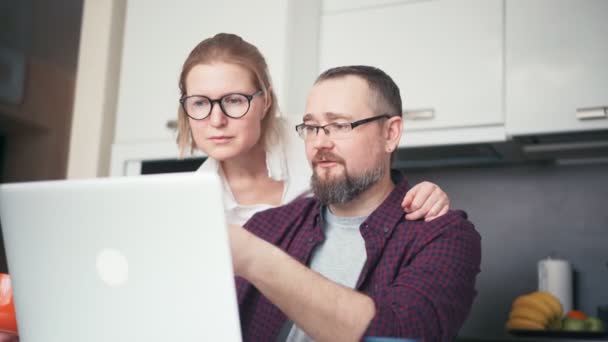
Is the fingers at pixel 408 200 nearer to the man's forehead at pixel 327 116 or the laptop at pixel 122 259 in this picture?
the man's forehead at pixel 327 116

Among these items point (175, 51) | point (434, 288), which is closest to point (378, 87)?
point (434, 288)

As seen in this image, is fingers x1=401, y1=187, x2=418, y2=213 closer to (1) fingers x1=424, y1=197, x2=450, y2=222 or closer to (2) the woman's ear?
(1) fingers x1=424, y1=197, x2=450, y2=222

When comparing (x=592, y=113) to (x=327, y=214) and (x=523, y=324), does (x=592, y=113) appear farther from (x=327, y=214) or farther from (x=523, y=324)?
(x=327, y=214)

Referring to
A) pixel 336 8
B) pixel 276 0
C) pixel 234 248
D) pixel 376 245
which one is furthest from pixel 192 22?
pixel 234 248

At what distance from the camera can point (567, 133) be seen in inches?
85.7

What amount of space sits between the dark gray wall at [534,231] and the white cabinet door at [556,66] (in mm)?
382

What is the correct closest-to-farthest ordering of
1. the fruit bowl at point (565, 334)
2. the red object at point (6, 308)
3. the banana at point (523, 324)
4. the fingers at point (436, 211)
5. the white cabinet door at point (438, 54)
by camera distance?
1. the red object at point (6, 308)
2. the fingers at point (436, 211)
3. the fruit bowl at point (565, 334)
4. the banana at point (523, 324)
5. the white cabinet door at point (438, 54)

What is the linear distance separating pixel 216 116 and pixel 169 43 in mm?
1019

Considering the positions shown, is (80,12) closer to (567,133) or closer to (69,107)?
(69,107)

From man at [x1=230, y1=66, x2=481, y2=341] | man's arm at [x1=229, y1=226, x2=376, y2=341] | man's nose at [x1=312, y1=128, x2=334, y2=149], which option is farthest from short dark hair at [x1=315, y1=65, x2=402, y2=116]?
man's arm at [x1=229, y1=226, x2=376, y2=341]

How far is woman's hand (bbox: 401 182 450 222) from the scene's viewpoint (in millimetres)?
1387

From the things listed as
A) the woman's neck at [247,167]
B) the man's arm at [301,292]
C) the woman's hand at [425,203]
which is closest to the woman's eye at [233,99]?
the woman's neck at [247,167]

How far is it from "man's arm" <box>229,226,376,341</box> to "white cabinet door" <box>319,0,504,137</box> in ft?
4.47

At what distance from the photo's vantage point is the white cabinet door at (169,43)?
251 cm
